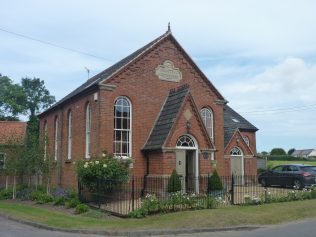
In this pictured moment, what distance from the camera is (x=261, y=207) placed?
1809 cm

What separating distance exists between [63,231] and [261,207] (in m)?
8.23

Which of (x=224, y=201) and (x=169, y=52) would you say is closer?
(x=224, y=201)

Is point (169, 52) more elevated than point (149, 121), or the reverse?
point (169, 52)

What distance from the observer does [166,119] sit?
2423 centimetres

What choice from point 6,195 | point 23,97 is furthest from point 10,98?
point 6,195

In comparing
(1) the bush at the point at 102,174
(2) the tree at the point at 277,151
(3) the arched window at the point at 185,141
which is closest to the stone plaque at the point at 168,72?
(3) the arched window at the point at 185,141

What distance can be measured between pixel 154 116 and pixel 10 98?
43.7 meters

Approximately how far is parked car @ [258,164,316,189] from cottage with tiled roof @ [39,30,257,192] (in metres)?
4.48

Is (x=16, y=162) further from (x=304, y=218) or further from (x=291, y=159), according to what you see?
(x=291, y=159)

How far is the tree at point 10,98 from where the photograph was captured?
2480 inches

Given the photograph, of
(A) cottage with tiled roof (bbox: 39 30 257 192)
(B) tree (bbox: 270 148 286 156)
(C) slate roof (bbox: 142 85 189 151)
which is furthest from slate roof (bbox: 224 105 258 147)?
(B) tree (bbox: 270 148 286 156)

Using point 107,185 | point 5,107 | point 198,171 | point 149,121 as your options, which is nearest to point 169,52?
point 149,121

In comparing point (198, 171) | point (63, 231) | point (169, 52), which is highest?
point (169, 52)

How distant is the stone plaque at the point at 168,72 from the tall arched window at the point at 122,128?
274cm
